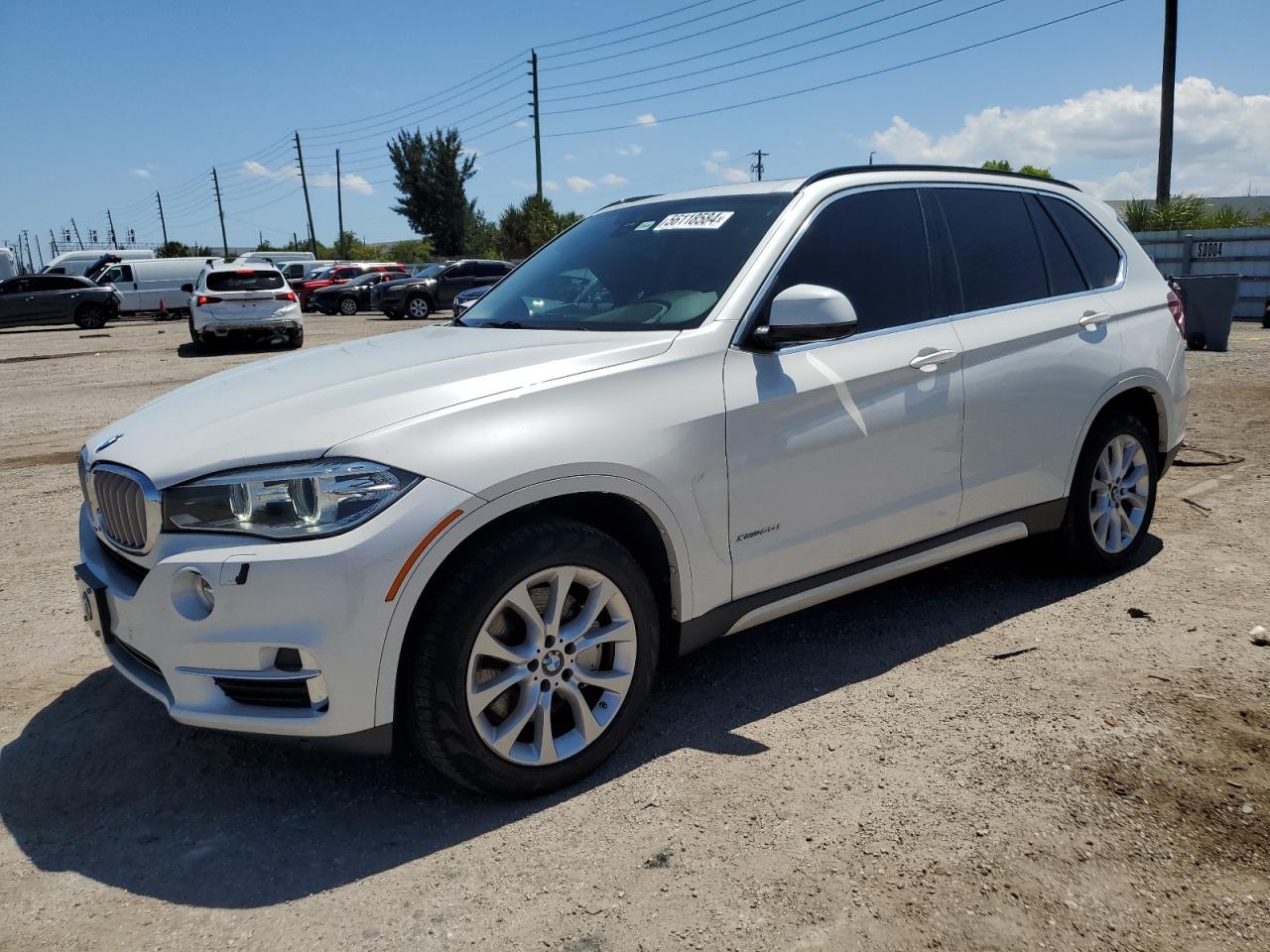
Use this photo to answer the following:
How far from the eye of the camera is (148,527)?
2.75m

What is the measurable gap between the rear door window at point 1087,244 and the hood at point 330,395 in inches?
93.8

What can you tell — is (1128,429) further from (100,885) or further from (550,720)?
(100,885)

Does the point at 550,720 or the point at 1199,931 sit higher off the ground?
the point at 550,720

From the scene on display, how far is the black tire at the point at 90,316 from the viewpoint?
2779 centimetres

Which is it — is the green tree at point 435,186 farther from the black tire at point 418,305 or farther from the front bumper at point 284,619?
the front bumper at point 284,619

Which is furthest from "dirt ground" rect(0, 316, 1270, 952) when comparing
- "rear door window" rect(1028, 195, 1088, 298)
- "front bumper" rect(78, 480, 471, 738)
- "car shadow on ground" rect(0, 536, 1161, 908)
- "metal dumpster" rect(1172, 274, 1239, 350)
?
"metal dumpster" rect(1172, 274, 1239, 350)

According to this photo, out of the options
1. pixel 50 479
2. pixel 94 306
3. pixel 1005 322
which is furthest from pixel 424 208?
pixel 1005 322

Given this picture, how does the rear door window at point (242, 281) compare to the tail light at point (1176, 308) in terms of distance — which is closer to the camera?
the tail light at point (1176, 308)

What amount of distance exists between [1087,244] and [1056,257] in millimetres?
292

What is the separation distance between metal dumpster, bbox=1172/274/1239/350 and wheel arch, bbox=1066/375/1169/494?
970 centimetres

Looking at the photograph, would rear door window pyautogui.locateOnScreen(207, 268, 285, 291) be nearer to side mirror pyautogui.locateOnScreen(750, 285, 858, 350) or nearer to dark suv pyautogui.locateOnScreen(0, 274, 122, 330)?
dark suv pyautogui.locateOnScreen(0, 274, 122, 330)

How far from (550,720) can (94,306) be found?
29.4 meters

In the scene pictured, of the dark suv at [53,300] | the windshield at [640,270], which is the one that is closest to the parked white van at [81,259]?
the dark suv at [53,300]

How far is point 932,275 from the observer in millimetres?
3977
